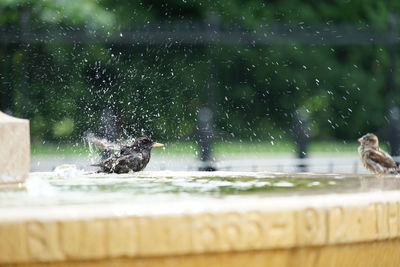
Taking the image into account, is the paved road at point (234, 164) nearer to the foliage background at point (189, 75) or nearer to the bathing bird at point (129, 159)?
the foliage background at point (189, 75)

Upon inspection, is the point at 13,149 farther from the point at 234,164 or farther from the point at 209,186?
the point at 234,164

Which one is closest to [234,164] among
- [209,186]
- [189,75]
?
[189,75]

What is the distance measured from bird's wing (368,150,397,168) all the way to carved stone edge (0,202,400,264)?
7.53 ft

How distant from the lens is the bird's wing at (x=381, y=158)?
181 inches

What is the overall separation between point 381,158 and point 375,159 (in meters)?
0.05

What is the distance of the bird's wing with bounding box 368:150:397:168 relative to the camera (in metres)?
4.59

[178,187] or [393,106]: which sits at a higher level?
[393,106]

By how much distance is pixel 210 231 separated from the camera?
2182 mm

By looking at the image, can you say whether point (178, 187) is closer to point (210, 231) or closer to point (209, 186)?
point (209, 186)

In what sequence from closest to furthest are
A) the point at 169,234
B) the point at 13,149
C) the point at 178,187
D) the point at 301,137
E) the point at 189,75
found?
the point at 169,234
the point at 13,149
the point at 178,187
the point at 301,137
the point at 189,75

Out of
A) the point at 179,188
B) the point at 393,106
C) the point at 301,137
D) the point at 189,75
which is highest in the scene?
the point at 189,75

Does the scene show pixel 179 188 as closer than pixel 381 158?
Yes

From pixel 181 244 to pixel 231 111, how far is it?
1954 cm

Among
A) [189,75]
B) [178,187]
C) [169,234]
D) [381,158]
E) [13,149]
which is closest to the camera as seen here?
[169,234]
